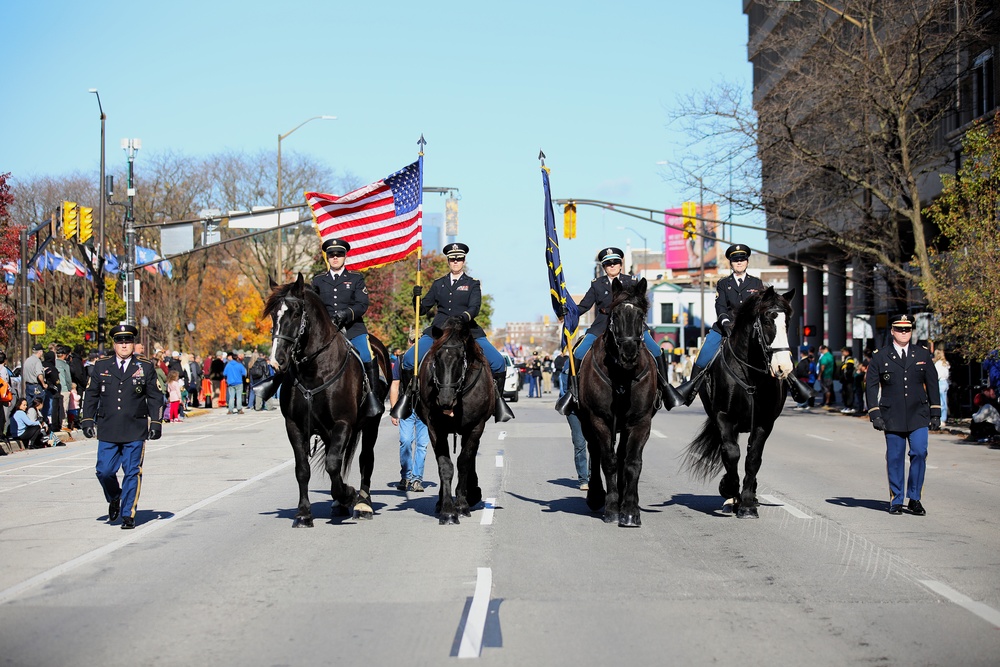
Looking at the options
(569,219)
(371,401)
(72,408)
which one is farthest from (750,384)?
(569,219)

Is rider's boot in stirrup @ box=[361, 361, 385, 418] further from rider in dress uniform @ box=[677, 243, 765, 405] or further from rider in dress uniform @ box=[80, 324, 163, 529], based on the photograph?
rider in dress uniform @ box=[677, 243, 765, 405]

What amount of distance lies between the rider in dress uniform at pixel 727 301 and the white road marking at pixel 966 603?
14.2 ft

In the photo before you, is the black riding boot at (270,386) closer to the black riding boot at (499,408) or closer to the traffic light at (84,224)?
the black riding boot at (499,408)

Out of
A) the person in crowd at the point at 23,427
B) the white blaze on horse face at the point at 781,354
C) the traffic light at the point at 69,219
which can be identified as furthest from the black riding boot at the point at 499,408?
A: the traffic light at the point at 69,219

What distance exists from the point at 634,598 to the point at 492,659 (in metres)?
1.83

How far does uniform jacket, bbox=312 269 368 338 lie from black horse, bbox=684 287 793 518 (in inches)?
147

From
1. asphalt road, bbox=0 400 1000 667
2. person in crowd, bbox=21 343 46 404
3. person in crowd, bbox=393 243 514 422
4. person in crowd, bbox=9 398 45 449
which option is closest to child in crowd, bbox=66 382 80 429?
person in crowd, bbox=21 343 46 404

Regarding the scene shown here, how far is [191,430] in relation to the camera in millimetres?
29031

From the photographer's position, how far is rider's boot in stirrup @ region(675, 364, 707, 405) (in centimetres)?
1241

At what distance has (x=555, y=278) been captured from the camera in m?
13.2

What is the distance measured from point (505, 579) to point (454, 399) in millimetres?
3158

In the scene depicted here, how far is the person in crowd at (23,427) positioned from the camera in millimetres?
22594

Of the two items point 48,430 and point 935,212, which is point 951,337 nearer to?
point 935,212

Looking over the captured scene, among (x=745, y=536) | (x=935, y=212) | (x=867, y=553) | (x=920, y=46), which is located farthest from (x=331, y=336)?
(x=920, y=46)
